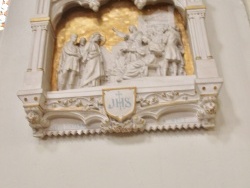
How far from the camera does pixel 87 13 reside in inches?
175

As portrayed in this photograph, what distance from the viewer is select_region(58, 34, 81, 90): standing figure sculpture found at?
3838 millimetres

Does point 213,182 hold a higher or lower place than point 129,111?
lower

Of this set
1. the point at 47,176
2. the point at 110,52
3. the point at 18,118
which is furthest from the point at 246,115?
the point at 18,118

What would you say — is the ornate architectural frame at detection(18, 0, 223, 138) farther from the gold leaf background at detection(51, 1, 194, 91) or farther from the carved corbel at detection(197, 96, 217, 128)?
the gold leaf background at detection(51, 1, 194, 91)

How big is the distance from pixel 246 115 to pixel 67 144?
6.03 ft

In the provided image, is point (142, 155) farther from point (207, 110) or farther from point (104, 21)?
point (104, 21)

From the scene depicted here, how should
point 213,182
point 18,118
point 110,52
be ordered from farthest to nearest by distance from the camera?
point 110,52 → point 18,118 → point 213,182

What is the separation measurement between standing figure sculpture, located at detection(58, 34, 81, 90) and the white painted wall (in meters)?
0.57

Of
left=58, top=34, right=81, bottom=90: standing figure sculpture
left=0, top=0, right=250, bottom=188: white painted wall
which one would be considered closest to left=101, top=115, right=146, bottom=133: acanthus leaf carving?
left=0, top=0, right=250, bottom=188: white painted wall

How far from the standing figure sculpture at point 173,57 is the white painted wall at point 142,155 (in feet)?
1.53

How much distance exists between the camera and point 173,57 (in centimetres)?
379

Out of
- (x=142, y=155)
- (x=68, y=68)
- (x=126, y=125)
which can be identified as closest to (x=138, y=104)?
(x=126, y=125)

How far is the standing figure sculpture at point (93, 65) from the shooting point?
12.4 ft

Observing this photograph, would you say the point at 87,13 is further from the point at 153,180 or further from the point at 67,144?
the point at 153,180
